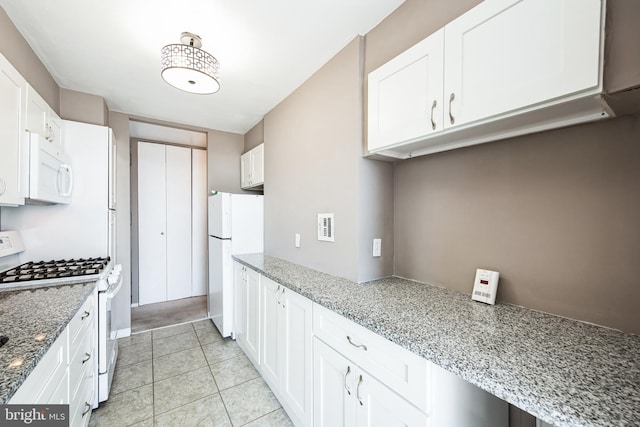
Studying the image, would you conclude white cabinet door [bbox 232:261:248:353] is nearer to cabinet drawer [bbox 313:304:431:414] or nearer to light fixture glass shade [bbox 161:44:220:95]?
cabinet drawer [bbox 313:304:431:414]

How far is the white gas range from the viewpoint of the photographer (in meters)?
1.58

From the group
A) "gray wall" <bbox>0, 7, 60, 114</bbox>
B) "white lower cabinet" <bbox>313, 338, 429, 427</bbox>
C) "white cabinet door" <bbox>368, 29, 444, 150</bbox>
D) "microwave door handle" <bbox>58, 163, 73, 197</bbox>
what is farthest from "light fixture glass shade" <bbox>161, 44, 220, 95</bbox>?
"white lower cabinet" <bbox>313, 338, 429, 427</bbox>

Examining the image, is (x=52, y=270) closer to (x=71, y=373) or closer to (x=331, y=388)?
(x=71, y=373)

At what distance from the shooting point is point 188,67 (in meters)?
1.59

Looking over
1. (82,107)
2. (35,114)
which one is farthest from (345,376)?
(82,107)

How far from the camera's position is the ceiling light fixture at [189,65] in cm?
157

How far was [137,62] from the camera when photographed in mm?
1981

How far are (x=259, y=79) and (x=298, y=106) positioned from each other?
39cm

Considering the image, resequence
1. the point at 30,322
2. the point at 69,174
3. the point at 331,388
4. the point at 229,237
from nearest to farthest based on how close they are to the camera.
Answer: the point at 30,322
the point at 331,388
the point at 69,174
the point at 229,237

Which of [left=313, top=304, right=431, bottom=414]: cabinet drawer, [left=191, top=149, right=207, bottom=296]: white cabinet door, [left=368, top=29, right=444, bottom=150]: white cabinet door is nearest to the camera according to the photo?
[left=313, top=304, right=431, bottom=414]: cabinet drawer

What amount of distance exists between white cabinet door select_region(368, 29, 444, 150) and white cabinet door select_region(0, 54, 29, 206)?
1.90 meters

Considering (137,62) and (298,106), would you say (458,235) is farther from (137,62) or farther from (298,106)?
(137,62)

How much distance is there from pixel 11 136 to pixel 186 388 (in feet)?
6.45

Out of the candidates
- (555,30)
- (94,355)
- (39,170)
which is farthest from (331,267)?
(39,170)
